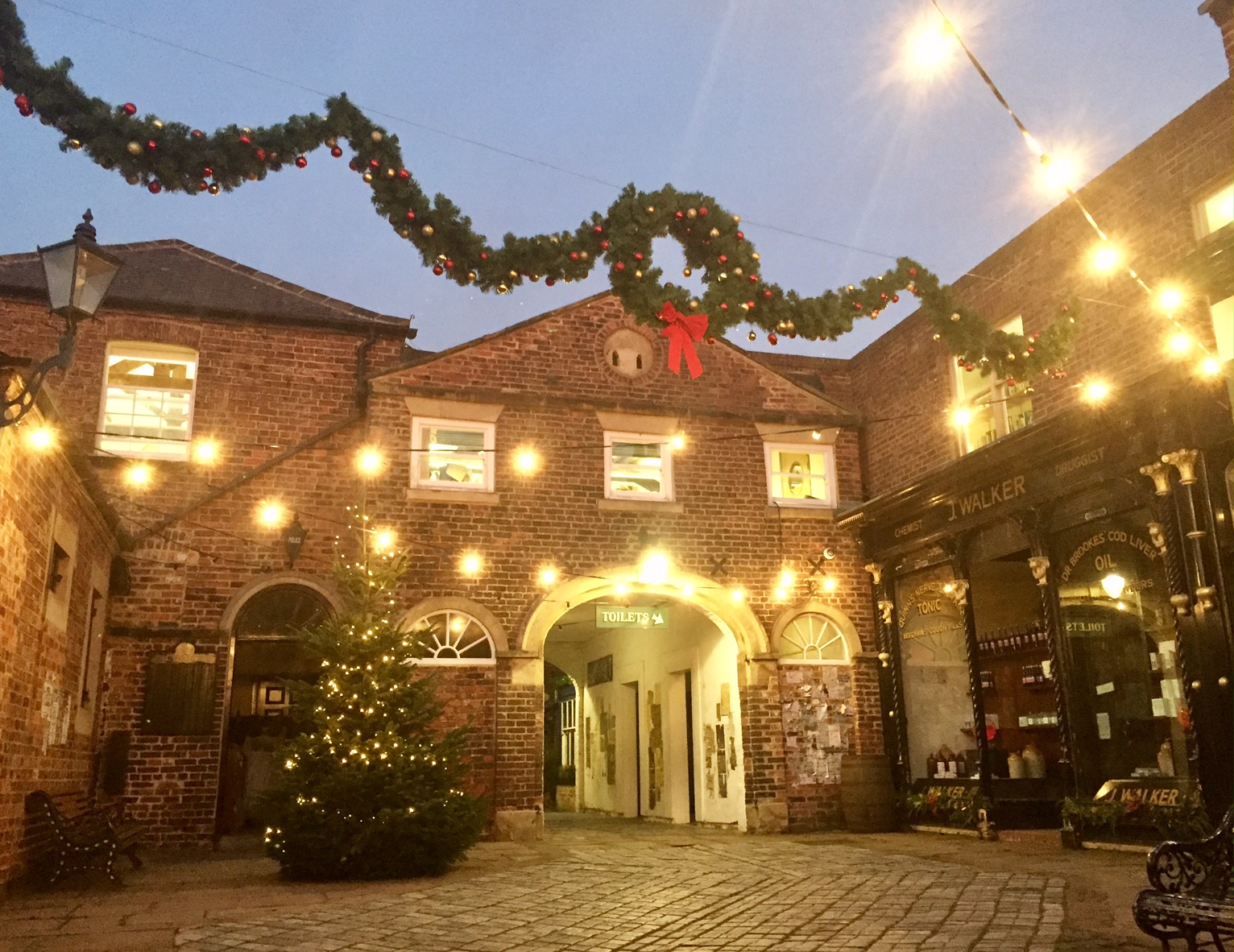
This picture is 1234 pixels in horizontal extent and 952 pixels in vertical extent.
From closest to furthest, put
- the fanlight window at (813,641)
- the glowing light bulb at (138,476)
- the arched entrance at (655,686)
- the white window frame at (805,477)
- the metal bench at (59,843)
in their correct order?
the metal bench at (59,843) → the glowing light bulb at (138,476) → the arched entrance at (655,686) → the fanlight window at (813,641) → the white window frame at (805,477)

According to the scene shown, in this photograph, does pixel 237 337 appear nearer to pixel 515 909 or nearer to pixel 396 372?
pixel 396 372

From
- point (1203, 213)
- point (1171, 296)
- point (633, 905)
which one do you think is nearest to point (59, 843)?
point (633, 905)

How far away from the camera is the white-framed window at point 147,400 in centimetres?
1412

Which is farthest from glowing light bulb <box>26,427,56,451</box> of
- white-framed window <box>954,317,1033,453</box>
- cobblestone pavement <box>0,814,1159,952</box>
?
white-framed window <box>954,317,1033,453</box>

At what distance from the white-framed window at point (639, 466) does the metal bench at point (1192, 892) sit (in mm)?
10022

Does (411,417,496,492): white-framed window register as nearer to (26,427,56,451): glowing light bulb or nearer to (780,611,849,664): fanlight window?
(780,611,849,664): fanlight window

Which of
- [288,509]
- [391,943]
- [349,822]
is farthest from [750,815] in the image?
[391,943]

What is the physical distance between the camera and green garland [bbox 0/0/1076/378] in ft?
18.8

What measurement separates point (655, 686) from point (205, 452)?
8629 millimetres

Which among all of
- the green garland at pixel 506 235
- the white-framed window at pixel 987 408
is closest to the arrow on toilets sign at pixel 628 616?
the white-framed window at pixel 987 408

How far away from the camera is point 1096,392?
10812 mm

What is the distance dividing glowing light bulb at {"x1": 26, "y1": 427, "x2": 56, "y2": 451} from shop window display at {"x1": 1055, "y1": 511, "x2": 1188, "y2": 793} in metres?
10.3

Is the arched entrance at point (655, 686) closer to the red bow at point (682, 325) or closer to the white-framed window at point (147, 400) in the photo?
the white-framed window at point (147, 400)

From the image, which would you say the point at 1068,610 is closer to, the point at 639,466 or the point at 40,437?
the point at 639,466
